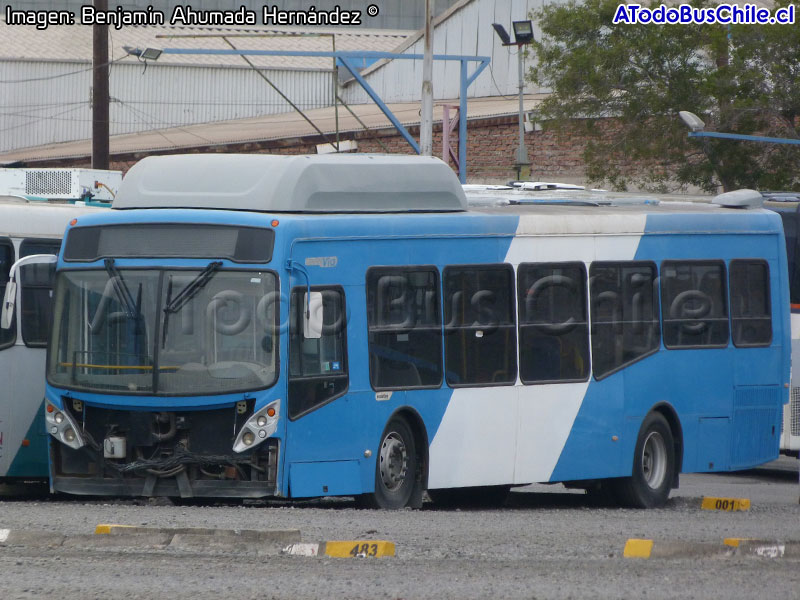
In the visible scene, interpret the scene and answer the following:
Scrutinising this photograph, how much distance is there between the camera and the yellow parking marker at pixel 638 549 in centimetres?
925

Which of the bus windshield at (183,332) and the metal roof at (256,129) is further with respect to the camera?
the metal roof at (256,129)

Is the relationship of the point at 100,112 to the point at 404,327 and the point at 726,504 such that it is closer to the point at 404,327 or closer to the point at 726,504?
the point at 404,327

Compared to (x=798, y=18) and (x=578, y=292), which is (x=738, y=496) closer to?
(x=578, y=292)

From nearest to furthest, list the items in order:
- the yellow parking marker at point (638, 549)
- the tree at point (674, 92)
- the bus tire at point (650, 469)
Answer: the yellow parking marker at point (638, 549)
the bus tire at point (650, 469)
the tree at point (674, 92)

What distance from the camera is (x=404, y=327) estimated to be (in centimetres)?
1245

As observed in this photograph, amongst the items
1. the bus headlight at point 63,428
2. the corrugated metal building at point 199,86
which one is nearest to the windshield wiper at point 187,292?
the bus headlight at point 63,428

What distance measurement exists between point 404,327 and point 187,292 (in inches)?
73.5

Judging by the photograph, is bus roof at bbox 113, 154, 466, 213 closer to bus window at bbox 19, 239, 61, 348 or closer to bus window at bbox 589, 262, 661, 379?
bus window at bbox 19, 239, 61, 348

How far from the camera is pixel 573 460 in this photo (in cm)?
1373

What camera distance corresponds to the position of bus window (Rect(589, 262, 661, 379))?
13.9m

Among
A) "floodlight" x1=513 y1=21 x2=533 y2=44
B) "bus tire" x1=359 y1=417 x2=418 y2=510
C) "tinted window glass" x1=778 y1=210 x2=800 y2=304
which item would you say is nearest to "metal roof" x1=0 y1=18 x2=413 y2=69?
"floodlight" x1=513 y1=21 x2=533 y2=44

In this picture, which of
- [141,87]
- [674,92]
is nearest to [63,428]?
[674,92]

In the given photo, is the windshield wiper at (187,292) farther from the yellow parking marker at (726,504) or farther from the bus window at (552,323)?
the yellow parking marker at (726,504)

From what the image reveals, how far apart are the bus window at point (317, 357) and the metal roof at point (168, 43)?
150 feet
